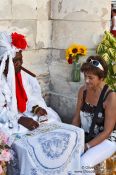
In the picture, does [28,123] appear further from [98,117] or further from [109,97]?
[109,97]

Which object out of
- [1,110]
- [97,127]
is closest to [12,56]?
[1,110]

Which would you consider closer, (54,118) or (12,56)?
(12,56)

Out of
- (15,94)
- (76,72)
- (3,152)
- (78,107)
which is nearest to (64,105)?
(76,72)

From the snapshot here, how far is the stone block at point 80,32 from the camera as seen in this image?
19.7ft

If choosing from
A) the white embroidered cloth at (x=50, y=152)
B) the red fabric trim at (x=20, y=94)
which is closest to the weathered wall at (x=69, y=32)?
the red fabric trim at (x=20, y=94)

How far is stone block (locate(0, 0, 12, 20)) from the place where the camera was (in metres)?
5.46

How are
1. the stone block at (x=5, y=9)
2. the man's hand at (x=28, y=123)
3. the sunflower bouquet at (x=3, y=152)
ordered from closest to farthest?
the sunflower bouquet at (x=3, y=152) < the man's hand at (x=28, y=123) < the stone block at (x=5, y=9)

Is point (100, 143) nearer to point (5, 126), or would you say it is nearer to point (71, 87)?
point (5, 126)

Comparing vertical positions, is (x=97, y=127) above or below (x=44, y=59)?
below

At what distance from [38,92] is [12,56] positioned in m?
0.68

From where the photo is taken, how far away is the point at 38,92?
17.8 ft

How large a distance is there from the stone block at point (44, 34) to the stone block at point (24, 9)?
20 cm

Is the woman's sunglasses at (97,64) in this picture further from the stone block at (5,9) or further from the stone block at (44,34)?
the stone block at (44,34)

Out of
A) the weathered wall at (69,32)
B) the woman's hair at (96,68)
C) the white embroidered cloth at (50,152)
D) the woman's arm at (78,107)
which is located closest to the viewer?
the white embroidered cloth at (50,152)
